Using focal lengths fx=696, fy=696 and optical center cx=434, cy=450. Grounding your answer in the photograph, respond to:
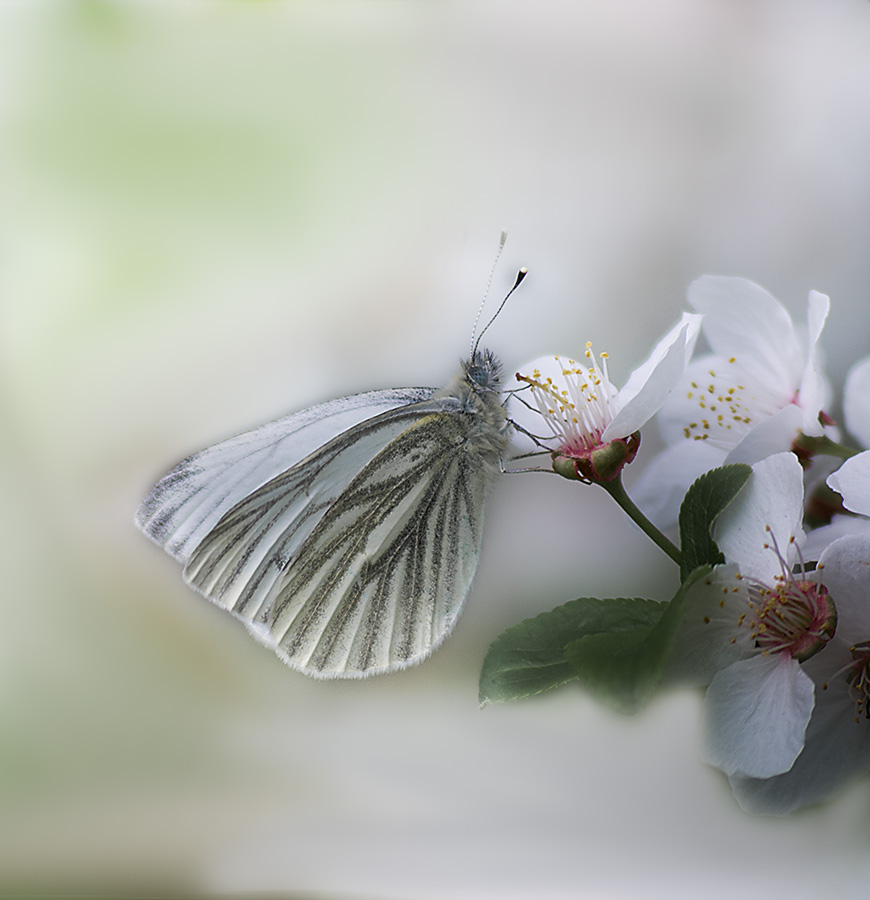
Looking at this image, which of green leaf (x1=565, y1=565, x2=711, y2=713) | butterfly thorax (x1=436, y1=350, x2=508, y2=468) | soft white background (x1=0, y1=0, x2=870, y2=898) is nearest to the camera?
green leaf (x1=565, y1=565, x2=711, y2=713)

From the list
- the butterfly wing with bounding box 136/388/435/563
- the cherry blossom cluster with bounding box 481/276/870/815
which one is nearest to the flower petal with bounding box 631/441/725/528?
the cherry blossom cluster with bounding box 481/276/870/815

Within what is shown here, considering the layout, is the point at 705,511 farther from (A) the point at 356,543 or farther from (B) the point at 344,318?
(B) the point at 344,318

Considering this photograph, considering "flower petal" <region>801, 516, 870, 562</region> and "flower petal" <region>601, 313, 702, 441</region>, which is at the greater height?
"flower petal" <region>601, 313, 702, 441</region>

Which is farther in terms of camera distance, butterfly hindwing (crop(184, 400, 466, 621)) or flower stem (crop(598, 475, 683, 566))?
butterfly hindwing (crop(184, 400, 466, 621))

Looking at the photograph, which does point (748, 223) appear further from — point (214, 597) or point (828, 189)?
point (214, 597)

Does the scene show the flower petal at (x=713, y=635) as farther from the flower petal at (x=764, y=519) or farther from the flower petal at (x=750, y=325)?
the flower petal at (x=750, y=325)

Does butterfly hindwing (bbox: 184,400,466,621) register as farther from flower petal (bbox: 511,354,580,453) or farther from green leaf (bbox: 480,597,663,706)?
green leaf (bbox: 480,597,663,706)

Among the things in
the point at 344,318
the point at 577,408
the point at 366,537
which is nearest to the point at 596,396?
the point at 577,408

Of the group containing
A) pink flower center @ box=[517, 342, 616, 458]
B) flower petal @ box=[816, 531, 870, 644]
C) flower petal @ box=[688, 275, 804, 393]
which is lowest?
flower petal @ box=[816, 531, 870, 644]
